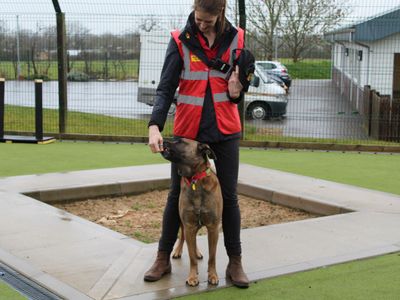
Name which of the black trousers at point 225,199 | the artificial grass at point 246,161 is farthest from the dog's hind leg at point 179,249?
the artificial grass at point 246,161

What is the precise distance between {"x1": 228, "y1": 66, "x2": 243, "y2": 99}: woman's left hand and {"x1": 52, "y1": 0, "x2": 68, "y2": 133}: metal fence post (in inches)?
329

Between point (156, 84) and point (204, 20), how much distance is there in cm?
686

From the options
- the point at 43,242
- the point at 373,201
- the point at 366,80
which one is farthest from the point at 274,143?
the point at 43,242

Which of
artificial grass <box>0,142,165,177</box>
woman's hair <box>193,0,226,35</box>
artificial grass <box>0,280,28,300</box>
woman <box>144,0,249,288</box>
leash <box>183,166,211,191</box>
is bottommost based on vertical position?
artificial grass <box>0,280,28,300</box>

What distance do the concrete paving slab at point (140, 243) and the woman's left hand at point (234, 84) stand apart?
53.0 inches

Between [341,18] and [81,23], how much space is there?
5.03 metres

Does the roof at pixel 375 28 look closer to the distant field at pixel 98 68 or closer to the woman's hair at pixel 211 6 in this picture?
the distant field at pixel 98 68

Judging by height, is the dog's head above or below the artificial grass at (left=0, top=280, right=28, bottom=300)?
above

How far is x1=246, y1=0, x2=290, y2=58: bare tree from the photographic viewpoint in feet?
38.4

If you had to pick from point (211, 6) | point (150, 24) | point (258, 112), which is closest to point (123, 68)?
point (150, 24)

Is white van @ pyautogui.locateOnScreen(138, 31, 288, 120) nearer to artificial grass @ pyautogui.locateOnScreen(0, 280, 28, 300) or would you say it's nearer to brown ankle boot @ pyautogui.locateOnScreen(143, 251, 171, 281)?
brown ankle boot @ pyautogui.locateOnScreen(143, 251, 171, 281)

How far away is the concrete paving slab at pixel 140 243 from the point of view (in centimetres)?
445

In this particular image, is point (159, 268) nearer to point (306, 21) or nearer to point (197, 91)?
point (197, 91)

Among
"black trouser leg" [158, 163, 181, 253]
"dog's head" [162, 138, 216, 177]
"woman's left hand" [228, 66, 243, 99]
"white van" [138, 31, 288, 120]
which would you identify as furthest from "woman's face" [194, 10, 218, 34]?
"white van" [138, 31, 288, 120]
